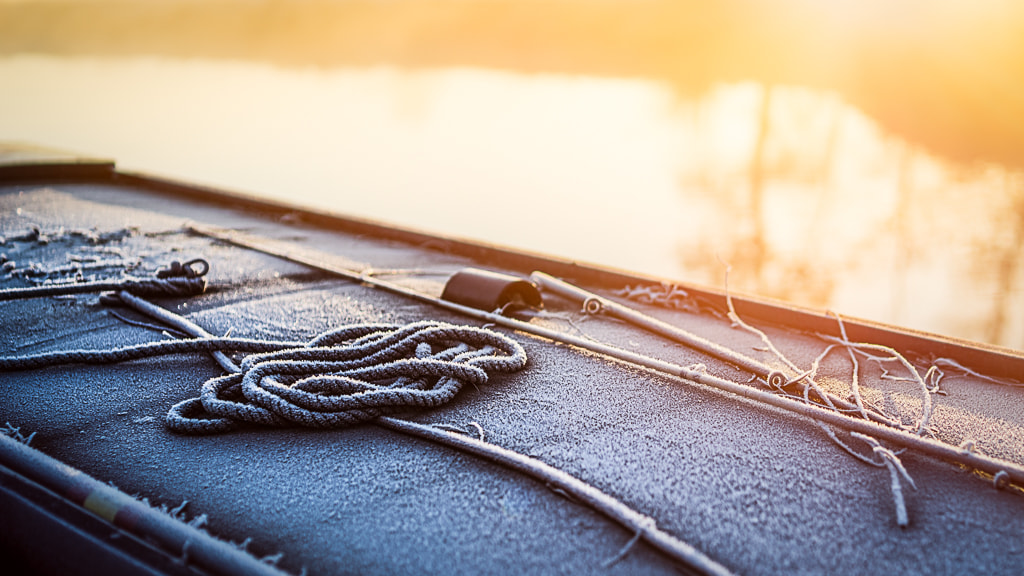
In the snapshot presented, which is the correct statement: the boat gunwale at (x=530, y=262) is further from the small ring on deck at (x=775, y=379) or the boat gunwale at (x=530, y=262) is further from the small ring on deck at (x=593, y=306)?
the small ring on deck at (x=775, y=379)

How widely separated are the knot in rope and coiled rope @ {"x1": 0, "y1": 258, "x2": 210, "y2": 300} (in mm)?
780

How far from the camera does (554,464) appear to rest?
1551mm

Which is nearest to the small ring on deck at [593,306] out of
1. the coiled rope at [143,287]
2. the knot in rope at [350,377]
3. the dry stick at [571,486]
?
the knot in rope at [350,377]

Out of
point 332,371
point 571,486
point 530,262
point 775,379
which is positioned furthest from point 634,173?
point 571,486

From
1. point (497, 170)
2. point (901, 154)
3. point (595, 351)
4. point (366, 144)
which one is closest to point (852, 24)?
point (901, 154)

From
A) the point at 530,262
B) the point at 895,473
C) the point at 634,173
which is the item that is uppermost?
the point at 634,173

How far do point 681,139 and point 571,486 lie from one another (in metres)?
10.7

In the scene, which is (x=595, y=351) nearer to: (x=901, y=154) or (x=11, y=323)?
(x=11, y=323)

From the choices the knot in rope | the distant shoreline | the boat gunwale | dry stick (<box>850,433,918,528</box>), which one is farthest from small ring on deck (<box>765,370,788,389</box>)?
the distant shoreline

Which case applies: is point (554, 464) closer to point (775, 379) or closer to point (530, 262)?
point (775, 379)

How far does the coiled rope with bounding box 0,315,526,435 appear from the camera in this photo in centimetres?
168

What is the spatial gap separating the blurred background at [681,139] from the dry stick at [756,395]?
65 cm

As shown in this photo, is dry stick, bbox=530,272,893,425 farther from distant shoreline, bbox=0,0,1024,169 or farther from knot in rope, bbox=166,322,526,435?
distant shoreline, bbox=0,0,1024,169

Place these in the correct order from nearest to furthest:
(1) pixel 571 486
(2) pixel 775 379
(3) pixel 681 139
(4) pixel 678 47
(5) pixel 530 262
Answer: (1) pixel 571 486 < (2) pixel 775 379 < (5) pixel 530 262 < (3) pixel 681 139 < (4) pixel 678 47
